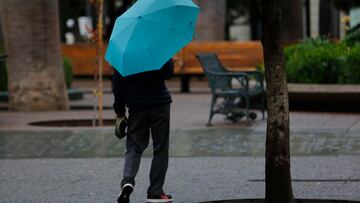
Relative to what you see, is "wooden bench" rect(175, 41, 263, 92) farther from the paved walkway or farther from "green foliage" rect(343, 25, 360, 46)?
the paved walkway

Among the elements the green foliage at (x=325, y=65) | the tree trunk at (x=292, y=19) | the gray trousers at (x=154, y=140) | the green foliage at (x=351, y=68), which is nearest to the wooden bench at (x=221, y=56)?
the tree trunk at (x=292, y=19)

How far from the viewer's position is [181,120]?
614 inches

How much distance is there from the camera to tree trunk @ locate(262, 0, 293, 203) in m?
7.39

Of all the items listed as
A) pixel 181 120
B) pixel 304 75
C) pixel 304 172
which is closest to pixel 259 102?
pixel 304 75

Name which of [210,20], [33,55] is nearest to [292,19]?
[210,20]

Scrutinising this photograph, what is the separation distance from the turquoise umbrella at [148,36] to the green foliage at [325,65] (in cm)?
834

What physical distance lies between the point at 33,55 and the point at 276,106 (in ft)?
34.4

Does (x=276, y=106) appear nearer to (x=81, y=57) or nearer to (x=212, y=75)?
(x=212, y=75)

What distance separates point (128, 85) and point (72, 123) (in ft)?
25.0

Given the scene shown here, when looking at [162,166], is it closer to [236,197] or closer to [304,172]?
[236,197]

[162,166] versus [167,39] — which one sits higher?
[167,39]

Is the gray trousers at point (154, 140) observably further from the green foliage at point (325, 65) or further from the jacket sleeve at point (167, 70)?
the green foliage at point (325, 65)

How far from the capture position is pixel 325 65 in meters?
16.3

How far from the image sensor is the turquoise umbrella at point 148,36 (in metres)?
7.82
